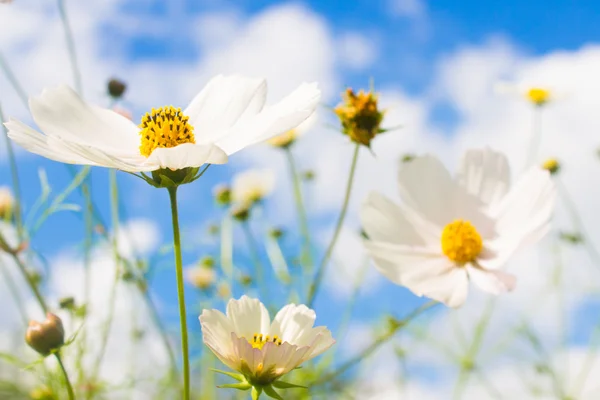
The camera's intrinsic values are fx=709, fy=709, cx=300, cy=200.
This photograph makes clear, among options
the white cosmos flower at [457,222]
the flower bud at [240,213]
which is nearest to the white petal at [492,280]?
the white cosmos flower at [457,222]

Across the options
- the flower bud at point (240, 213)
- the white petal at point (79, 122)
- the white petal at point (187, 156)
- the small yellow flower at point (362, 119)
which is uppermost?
the flower bud at point (240, 213)

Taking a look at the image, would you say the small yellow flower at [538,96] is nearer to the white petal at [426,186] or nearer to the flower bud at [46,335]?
the white petal at [426,186]

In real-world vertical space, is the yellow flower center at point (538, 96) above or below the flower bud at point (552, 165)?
above

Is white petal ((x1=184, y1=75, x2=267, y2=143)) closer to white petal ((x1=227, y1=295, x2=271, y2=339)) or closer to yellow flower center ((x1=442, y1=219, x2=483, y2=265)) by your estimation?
white petal ((x1=227, y1=295, x2=271, y2=339))

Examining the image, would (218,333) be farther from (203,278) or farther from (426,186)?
Result: (203,278)

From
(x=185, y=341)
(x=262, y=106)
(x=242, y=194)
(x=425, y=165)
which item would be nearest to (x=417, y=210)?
(x=425, y=165)

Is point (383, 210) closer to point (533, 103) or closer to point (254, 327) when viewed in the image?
point (254, 327)

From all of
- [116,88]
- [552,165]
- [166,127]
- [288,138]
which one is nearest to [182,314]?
[166,127]

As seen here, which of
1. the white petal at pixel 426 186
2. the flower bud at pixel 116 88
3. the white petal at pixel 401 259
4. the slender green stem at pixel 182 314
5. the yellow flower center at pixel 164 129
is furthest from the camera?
the flower bud at pixel 116 88
